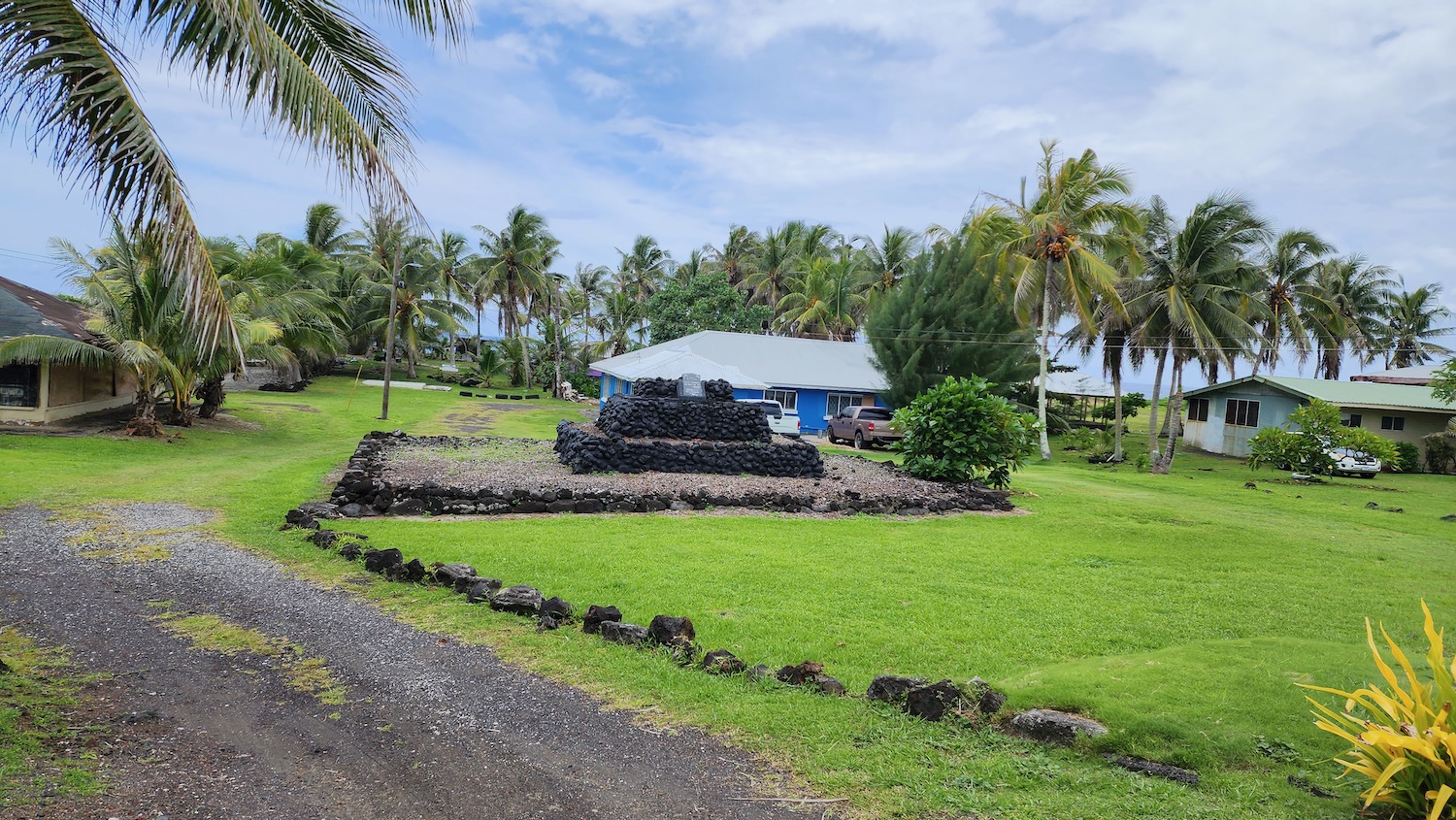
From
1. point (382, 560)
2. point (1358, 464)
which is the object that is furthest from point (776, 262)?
point (382, 560)

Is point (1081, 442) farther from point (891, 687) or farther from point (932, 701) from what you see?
point (932, 701)

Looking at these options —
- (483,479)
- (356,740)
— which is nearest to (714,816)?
(356,740)

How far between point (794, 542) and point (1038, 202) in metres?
23.1

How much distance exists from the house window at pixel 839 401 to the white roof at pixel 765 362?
652 millimetres

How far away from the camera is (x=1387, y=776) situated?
3.34 meters

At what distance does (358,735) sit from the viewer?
468cm

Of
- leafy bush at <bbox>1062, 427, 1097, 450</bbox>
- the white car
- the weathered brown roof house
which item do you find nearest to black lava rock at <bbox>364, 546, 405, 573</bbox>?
the weathered brown roof house

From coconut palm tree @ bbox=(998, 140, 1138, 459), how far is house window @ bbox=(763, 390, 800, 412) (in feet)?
31.6

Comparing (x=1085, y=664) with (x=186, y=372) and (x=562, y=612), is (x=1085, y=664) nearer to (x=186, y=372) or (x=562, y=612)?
(x=562, y=612)

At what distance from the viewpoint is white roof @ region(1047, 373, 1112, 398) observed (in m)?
45.2

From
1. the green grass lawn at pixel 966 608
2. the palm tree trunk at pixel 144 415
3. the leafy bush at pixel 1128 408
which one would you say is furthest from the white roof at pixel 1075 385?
the palm tree trunk at pixel 144 415

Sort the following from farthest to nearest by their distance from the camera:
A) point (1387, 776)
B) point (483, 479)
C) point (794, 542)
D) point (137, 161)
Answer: point (483, 479)
point (794, 542)
point (137, 161)
point (1387, 776)

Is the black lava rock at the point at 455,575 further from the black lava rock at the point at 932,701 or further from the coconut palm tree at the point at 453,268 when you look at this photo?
the coconut palm tree at the point at 453,268

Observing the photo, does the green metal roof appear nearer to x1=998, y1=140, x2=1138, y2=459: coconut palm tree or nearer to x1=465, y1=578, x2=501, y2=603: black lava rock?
x1=998, y1=140, x2=1138, y2=459: coconut palm tree
